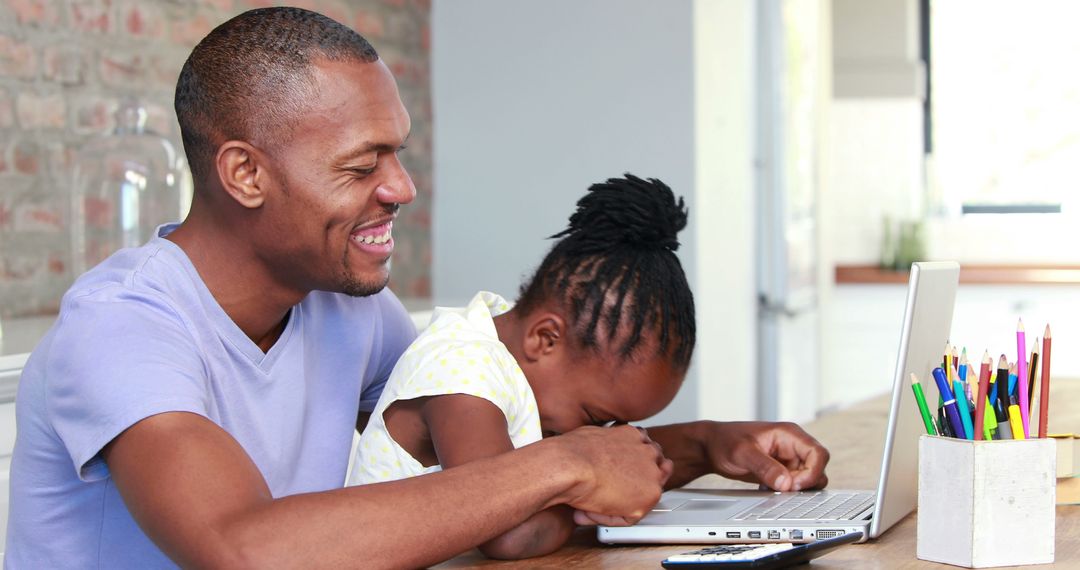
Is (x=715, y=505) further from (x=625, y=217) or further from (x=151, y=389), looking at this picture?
(x=151, y=389)

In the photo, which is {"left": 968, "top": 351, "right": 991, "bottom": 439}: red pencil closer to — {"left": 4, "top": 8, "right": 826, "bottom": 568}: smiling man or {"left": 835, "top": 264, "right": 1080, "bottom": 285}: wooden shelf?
{"left": 4, "top": 8, "right": 826, "bottom": 568}: smiling man

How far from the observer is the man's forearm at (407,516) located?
101cm

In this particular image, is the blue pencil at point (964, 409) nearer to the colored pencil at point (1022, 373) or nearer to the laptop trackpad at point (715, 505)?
the colored pencil at point (1022, 373)

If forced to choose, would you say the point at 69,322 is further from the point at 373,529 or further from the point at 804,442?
the point at 804,442

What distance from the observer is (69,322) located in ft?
3.72

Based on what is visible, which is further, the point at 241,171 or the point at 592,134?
the point at 592,134

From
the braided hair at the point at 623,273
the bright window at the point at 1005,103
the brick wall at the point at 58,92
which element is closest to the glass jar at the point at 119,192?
the brick wall at the point at 58,92

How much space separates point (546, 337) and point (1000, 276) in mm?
3882

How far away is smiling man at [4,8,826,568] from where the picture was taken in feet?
3.40

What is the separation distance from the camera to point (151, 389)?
1.07 m

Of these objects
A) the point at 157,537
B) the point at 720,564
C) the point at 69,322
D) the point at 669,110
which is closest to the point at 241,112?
the point at 69,322

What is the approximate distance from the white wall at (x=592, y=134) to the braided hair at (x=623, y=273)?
192 centimetres

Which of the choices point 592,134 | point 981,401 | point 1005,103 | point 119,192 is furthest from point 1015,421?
point 1005,103

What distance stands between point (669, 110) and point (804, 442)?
2.01 m
